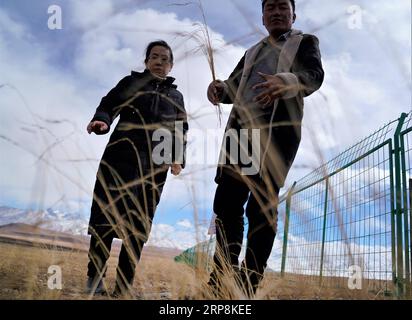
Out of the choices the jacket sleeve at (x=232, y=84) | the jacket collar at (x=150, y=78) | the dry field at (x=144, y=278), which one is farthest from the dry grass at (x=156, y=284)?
the jacket collar at (x=150, y=78)

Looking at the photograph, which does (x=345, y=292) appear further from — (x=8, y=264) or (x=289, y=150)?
(x=8, y=264)

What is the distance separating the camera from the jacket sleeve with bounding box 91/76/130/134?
1778mm

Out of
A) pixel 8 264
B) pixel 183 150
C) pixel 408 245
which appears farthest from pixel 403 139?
pixel 8 264

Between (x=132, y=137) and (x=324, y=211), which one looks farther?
(x=324, y=211)

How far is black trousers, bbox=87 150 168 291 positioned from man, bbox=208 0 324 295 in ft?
1.04

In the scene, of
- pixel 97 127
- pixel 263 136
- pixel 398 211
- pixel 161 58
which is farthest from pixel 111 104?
pixel 398 211

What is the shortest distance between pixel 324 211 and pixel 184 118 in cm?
208

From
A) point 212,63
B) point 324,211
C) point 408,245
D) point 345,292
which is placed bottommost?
point 345,292

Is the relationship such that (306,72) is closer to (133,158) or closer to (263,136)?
(263,136)

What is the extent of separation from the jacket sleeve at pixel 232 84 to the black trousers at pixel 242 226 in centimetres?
37

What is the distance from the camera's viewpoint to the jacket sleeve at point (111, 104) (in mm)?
1778

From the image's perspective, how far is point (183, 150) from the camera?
183 centimetres

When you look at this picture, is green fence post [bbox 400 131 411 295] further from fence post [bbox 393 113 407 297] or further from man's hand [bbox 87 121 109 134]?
man's hand [bbox 87 121 109 134]

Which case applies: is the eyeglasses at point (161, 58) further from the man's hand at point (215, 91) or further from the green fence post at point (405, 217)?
the green fence post at point (405, 217)
